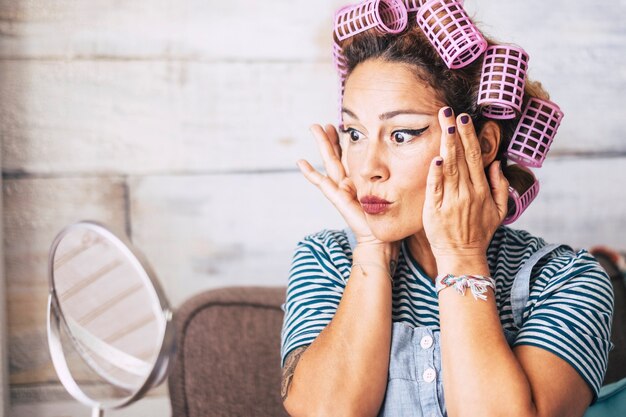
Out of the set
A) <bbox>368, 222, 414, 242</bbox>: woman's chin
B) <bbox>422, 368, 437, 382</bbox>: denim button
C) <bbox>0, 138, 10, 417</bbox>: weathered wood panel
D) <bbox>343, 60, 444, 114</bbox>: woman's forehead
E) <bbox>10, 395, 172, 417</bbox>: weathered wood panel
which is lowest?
<bbox>10, 395, 172, 417</bbox>: weathered wood panel

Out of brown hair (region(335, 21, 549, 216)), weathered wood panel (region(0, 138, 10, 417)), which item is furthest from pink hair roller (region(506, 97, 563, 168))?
weathered wood panel (region(0, 138, 10, 417))

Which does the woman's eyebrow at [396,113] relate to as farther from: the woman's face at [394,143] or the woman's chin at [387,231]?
the woman's chin at [387,231]

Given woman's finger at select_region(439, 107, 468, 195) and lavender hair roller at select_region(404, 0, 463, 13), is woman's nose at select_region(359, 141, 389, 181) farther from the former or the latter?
lavender hair roller at select_region(404, 0, 463, 13)

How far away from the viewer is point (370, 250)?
50.1 inches

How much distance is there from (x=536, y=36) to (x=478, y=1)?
20 centimetres

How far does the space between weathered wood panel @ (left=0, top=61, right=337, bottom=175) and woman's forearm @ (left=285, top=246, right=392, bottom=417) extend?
811 millimetres

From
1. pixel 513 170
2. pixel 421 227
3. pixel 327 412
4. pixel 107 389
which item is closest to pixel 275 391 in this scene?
pixel 327 412

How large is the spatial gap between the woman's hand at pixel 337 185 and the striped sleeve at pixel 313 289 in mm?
77

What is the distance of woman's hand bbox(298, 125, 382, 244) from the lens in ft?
4.21

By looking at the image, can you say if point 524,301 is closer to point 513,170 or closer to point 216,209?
point 513,170

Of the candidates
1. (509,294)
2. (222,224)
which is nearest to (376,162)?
(509,294)

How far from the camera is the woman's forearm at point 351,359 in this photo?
1179 mm

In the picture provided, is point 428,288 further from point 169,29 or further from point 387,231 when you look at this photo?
point 169,29

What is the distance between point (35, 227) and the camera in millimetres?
1923
